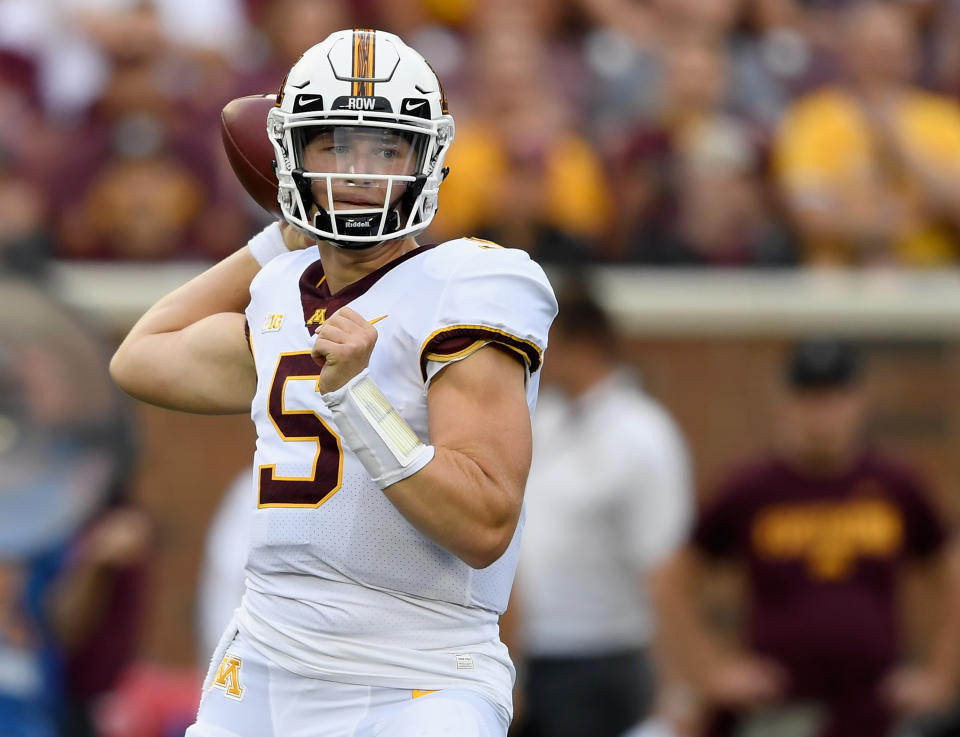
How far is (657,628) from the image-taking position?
6648 millimetres

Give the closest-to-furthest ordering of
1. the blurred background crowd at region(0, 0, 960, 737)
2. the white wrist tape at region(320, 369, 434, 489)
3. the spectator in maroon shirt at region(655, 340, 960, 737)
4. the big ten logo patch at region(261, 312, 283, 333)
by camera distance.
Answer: the white wrist tape at region(320, 369, 434, 489), the big ten logo patch at region(261, 312, 283, 333), the blurred background crowd at region(0, 0, 960, 737), the spectator in maroon shirt at region(655, 340, 960, 737)

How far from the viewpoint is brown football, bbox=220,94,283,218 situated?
369 cm

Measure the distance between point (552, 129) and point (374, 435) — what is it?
544 cm

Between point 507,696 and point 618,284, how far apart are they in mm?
4732

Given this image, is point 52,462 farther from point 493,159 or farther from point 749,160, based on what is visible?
point 749,160

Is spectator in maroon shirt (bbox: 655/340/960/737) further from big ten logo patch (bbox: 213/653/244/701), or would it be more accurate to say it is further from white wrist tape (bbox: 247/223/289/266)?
big ten logo patch (bbox: 213/653/244/701)

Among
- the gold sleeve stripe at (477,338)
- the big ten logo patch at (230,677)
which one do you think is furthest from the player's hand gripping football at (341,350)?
the big ten logo patch at (230,677)

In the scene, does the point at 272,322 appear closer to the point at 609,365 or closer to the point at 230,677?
the point at 230,677

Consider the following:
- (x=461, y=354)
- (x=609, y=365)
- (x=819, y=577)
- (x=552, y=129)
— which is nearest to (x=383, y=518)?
(x=461, y=354)

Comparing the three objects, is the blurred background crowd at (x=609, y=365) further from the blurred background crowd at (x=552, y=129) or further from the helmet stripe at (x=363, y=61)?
the helmet stripe at (x=363, y=61)

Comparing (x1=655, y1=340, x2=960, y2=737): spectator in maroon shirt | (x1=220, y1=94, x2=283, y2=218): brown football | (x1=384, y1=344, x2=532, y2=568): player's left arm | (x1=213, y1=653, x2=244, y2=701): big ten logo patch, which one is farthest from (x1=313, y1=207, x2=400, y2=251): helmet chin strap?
(x1=655, y1=340, x2=960, y2=737): spectator in maroon shirt

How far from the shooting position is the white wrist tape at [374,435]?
296 cm

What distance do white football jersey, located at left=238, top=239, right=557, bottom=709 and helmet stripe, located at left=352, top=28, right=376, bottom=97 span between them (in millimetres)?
320

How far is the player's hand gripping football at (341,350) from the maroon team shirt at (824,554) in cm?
400
